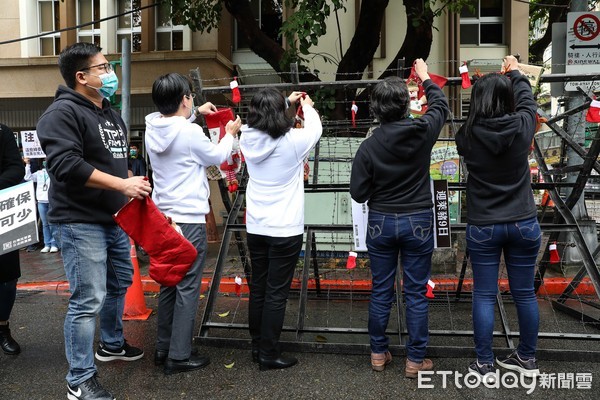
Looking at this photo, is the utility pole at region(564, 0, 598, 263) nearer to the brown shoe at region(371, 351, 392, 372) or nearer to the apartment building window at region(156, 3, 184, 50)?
the brown shoe at region(371, 351, 392, 372)

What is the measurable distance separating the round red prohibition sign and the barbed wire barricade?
4.06 ft

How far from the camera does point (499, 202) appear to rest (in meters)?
3.00

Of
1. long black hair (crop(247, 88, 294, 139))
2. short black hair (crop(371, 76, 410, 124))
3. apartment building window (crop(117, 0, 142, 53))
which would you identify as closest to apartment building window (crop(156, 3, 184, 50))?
apartment building window (crop(117, 0, 142, 53))

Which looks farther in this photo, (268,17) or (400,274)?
(268,17)

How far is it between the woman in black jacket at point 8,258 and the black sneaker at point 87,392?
4.08ft

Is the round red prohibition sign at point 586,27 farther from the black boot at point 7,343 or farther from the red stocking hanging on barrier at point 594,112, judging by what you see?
the black boot at point 7,343

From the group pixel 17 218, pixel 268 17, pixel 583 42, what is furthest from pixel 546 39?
pixel 17 218

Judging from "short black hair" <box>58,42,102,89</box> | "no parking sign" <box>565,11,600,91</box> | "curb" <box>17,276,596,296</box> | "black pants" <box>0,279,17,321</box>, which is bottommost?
"curb" <box>17,276,596,296</box>

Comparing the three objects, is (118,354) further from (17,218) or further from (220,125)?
(220,125)

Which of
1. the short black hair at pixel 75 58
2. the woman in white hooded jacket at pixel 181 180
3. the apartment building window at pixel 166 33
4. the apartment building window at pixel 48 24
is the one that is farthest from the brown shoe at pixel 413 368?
the apartment building window at pixel 48 24

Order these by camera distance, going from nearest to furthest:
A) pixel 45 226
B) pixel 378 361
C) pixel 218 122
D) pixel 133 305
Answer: pixel 378 361 < pixel 218 122 < pixel 133 305 < pixel 45 226

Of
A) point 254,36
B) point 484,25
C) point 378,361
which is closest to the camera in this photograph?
point 378,361

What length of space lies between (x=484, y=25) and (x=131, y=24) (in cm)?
881

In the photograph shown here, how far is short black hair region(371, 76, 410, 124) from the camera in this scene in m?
3.07
